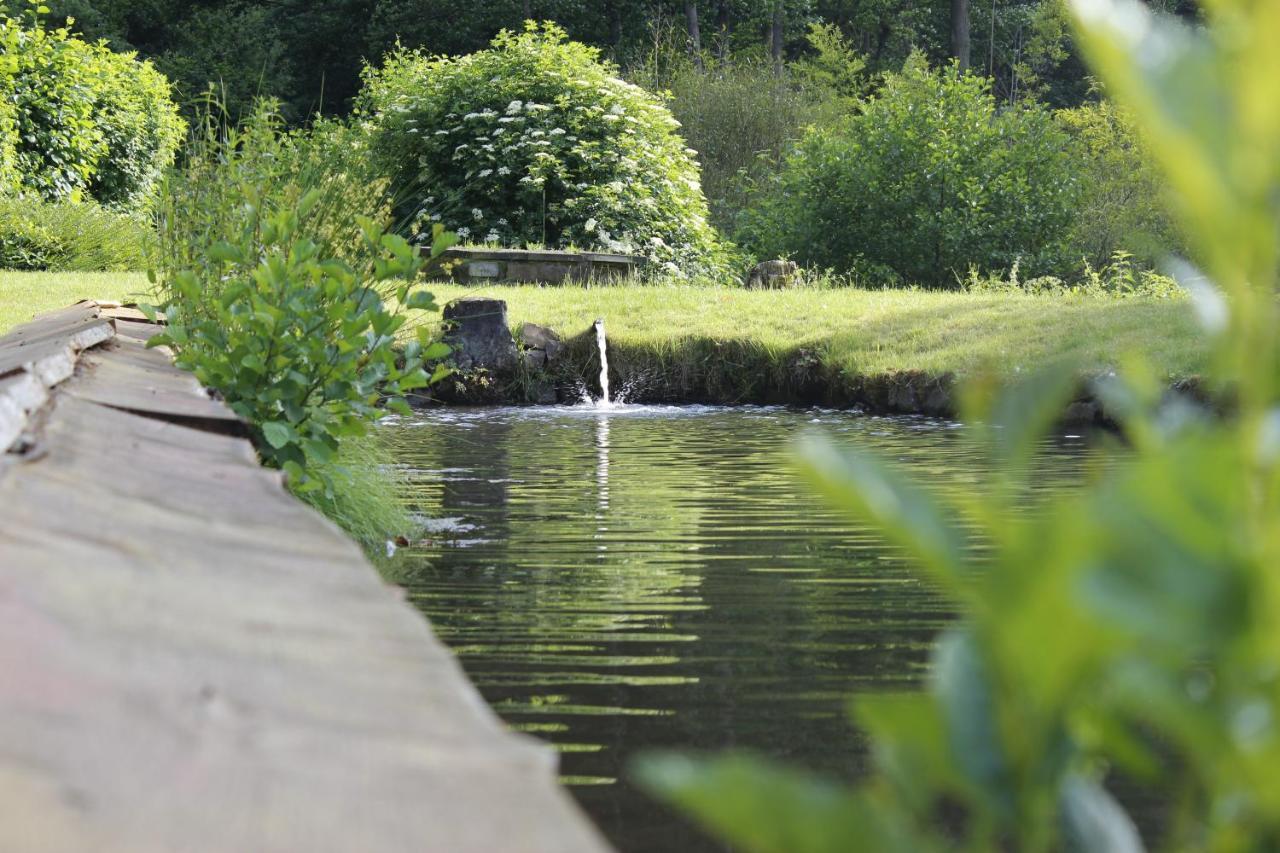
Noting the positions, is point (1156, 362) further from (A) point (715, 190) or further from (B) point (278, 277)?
(A) point (715, 190)

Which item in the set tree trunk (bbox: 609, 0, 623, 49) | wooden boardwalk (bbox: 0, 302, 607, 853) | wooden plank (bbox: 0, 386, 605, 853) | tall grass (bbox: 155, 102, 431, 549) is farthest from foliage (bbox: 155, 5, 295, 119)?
wooden plank (bbox: 0, 386, 605, 853)

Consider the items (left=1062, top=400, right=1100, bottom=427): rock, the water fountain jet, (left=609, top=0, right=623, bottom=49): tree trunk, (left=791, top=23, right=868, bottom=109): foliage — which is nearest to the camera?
(left=1062, top=400, right=1100, bottom=427): rock

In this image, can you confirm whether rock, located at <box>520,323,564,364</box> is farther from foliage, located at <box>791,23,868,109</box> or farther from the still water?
foliage, located at <box>791,23,868,109</box>

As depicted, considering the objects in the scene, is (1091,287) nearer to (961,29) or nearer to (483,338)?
(483,338)

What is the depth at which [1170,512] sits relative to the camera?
20.6 inches

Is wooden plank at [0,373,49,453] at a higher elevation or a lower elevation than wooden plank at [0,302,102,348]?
lower

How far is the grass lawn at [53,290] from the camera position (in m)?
10.6

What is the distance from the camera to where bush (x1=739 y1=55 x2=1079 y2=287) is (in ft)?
61.2

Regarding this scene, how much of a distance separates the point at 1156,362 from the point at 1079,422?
2.52ft

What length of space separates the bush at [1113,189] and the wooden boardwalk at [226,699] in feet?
61.8

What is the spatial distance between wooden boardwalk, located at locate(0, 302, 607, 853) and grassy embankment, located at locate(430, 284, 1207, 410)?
30.2ft

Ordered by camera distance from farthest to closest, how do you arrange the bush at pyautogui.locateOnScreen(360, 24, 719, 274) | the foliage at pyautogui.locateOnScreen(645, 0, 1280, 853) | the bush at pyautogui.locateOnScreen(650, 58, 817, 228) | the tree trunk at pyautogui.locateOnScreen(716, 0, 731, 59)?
1. the tree trunk at pyautogui.locateOnScreen(716, 0, 731, 59)
2. the bush at pyautogui.locateOnScreen(650, 58, 817, 228)
3. the bush at pyautogui.locateOnScreen(360, 24, 719, 274)
4. the foliage at pyautogui.locateOnScreen(645, 0, 1280, 853)

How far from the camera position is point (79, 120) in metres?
17.1

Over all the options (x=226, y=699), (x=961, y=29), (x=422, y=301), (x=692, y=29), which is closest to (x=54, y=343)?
(x=422, y=301)
